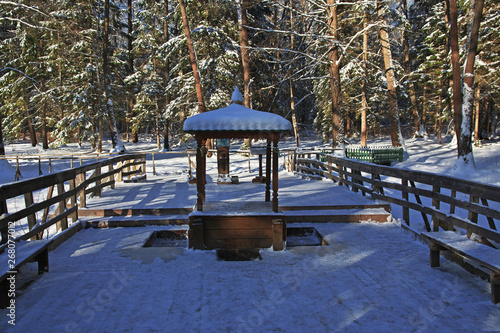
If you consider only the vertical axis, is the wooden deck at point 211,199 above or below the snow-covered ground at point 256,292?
above

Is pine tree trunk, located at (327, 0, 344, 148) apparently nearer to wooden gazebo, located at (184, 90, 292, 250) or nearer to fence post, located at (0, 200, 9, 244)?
wooden gazebo, located at (184, 90, 292, 250)

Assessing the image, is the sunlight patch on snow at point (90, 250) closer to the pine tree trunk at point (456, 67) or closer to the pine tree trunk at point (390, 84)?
the pine tree trunk at point (456, 67)

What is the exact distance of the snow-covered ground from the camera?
137 inches

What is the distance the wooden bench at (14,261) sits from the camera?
3785 mm

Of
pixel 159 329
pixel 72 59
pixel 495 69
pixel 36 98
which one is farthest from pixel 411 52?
pixel 159 329

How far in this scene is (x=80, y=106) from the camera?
2627cm

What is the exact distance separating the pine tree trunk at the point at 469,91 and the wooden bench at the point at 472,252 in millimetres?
14538

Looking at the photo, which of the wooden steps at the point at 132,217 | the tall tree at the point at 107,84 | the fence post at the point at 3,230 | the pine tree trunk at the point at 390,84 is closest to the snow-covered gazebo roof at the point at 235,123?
the wooden steps at the point at 132,217

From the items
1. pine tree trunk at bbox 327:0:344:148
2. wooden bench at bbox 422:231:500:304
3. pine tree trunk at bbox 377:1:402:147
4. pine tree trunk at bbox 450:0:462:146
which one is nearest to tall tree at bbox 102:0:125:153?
pine tree trunk at bbox 327:0:344:148

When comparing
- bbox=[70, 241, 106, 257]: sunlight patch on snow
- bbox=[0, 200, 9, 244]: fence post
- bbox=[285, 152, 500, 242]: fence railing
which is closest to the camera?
bbox=[0, 200, 9, 244]: fence post

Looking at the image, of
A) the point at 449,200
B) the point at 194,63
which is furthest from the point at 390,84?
the point at 449,200

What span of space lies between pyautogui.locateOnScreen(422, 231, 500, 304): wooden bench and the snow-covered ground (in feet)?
0.61

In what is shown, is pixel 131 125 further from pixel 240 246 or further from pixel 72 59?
pixel 240 246

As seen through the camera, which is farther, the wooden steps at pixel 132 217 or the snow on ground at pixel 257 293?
the wooden steps at pixel 132 217
